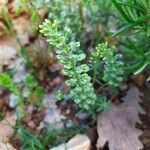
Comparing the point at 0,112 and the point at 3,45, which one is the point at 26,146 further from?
the point at 3,45

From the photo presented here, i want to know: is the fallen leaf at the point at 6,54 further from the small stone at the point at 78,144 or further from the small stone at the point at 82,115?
the small stone at the point at 78,144

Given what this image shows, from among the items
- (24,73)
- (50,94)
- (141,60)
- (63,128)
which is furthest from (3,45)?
(141,60)

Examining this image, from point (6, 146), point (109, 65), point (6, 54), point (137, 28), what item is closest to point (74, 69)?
point (109, 65)

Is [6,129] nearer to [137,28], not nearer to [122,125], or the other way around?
[122,125]

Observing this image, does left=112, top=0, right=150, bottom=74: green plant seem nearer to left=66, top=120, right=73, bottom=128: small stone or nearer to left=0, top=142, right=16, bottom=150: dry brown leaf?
left=66, top=120, right=73, bottom=128: small stone

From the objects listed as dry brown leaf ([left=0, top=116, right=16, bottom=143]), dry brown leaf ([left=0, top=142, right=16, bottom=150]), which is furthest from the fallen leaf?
dry brown leaf ([left=0, top=142, right=16, bottom=150])

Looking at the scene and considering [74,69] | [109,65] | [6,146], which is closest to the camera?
[74,69]
